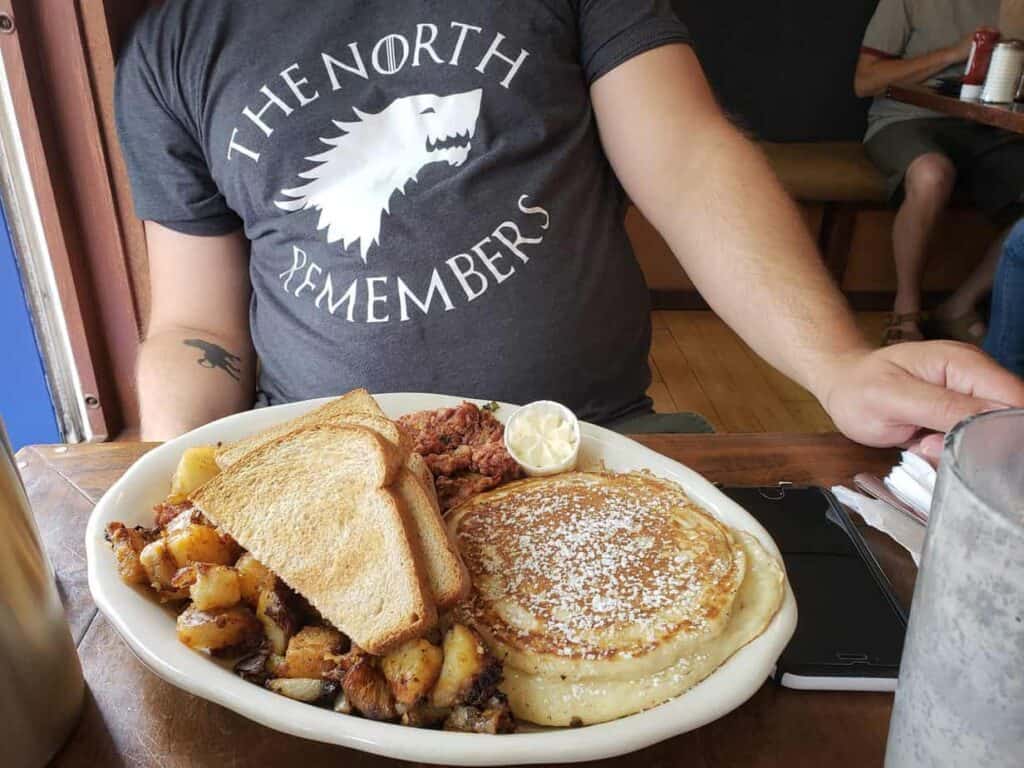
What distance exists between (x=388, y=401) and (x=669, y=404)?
2.25 metres

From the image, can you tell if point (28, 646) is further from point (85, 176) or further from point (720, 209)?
point (85, 176)

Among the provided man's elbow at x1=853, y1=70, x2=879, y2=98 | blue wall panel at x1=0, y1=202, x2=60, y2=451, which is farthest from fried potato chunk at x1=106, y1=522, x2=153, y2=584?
man's elbow at x1=853, y1=70, x2=879, y2=98

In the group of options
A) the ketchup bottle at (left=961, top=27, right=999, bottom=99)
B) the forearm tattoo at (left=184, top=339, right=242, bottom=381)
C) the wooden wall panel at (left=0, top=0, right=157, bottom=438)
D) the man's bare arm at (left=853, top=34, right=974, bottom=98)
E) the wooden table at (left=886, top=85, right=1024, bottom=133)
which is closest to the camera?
the forearm tattoo at (left=184, top=339, right=242, bottom=381)

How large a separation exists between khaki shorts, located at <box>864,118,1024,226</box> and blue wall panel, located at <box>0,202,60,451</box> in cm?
362

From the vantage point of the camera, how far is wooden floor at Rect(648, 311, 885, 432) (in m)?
3.02

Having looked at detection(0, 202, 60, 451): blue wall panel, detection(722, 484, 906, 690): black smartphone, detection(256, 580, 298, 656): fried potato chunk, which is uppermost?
detection(256, 580, 298, 656): fried potato chunk

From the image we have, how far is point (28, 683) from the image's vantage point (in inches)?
22.1

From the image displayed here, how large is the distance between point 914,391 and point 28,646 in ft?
2.99

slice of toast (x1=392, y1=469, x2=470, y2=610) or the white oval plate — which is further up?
slice of toast (x1=392, y1=469, x2=470, y2=610)

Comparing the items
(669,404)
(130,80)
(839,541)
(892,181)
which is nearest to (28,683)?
(839,541)

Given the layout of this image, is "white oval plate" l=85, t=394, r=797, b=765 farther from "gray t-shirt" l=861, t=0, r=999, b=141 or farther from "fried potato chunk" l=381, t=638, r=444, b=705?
"gray t-shirt" l=861, t=0, r=999, b=141

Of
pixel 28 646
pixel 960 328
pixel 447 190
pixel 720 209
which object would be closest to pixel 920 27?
pixel 960 328

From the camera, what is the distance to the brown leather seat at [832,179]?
3.86 metres

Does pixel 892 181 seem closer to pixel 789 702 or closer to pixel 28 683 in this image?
pixel 789 702
